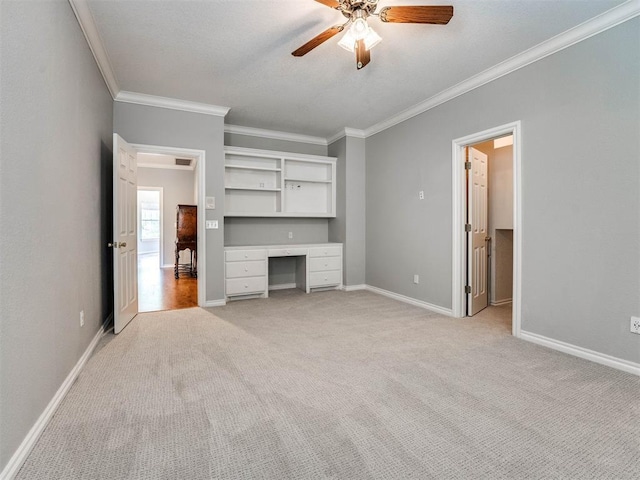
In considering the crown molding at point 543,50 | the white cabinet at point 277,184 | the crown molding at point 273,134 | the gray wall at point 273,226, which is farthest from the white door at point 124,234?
the crown molding at point 543,50

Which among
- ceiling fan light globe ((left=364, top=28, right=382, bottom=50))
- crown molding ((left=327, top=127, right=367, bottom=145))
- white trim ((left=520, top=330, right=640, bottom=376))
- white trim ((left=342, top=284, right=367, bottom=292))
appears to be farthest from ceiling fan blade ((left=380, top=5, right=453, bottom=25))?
white trim ((left=342, top=284, right=367, bottom=292))

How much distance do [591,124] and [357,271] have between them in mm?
3464

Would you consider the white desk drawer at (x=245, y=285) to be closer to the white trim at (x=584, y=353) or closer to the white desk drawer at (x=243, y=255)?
the white desk drawer at (x=243, y=255)

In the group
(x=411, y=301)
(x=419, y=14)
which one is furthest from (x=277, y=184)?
(x=419, y=14)

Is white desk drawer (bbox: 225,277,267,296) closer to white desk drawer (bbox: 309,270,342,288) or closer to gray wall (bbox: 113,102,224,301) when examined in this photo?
gray wall (bbox: 113,102,224,301)

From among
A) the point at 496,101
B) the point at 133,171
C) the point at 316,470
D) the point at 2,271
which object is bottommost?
the point at 316,470

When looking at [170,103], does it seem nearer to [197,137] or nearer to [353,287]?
[197,137]

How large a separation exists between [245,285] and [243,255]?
0.43 metres

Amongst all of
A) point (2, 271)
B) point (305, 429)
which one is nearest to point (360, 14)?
point (2, 271)

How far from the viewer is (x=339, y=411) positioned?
5.87 feet

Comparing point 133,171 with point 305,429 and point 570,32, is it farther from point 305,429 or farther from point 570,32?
point 570,32

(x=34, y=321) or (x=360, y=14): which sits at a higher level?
(x=360, y=14)

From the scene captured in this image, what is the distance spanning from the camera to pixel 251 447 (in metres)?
1.49

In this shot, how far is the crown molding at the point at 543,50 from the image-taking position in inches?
89.0
